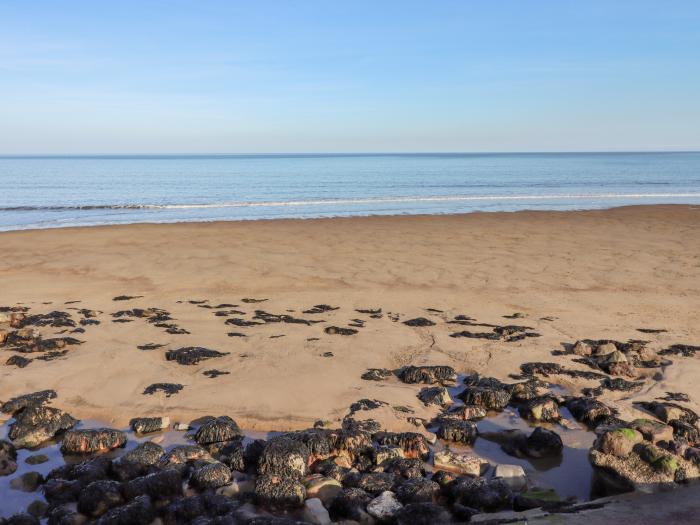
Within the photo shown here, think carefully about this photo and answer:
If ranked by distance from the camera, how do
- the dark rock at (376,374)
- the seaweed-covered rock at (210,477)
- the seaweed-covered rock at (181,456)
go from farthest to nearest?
1. the dark rock at (376,374)
2. the seaweed-covered rock at (181,456)
3. the seaweed-covered rock at (210,477)

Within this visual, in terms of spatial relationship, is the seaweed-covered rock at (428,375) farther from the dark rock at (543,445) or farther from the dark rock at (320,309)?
the dark rock at (320,309)

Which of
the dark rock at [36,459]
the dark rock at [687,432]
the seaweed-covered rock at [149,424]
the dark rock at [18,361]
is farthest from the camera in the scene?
the dark rock at [18,361]

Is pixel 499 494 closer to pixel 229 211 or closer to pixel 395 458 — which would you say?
pixel 395 458

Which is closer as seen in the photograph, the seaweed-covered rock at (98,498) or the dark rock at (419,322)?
the seaweed-covered rock at (98,498)

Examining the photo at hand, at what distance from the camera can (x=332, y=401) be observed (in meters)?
8.84

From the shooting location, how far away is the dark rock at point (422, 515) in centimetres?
564

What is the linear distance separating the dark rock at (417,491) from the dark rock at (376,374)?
10.9 ft

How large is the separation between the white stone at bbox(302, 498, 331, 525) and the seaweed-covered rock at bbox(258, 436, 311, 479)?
0.40 metres

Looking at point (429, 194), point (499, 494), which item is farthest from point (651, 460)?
point (429, 194)

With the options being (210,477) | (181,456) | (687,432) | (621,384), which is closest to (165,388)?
(181,456)

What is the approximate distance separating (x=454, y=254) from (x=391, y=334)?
30.5 feet

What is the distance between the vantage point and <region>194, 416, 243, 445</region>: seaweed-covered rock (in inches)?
297

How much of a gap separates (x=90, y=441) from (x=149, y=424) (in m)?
0.79

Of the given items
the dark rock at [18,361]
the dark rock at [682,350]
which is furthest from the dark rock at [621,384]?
the dark rock at [18,361]
